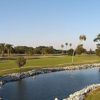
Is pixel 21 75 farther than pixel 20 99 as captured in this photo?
Yes

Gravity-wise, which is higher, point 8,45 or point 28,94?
point 8,45

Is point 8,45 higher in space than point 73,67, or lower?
higher

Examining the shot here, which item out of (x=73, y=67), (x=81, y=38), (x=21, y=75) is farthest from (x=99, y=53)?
(x=21, y=75)

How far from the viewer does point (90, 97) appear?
35531mm

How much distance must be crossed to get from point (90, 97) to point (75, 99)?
6.21 ft

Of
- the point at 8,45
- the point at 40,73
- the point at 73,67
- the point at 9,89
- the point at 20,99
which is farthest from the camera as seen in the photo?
the point at 8,45

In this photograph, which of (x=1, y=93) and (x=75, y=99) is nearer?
(x=75, y=99)

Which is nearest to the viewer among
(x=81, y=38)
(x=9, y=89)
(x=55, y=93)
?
(x=55, y=93)

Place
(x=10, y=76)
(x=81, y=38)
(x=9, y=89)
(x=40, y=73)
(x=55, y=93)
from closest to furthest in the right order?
(x=55, y=93) → (x=9, y=89) → (x=10, y=76) → (x=40, y=73) → (x=81, y=38)

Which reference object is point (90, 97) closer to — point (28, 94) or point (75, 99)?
point (75, 99)

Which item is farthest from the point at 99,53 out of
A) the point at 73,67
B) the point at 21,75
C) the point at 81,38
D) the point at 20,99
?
the point at 20,99

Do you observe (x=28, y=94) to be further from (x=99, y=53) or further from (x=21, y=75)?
(x=99, y=53)

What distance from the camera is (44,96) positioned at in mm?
44406

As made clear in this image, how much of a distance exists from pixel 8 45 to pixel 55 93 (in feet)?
454
